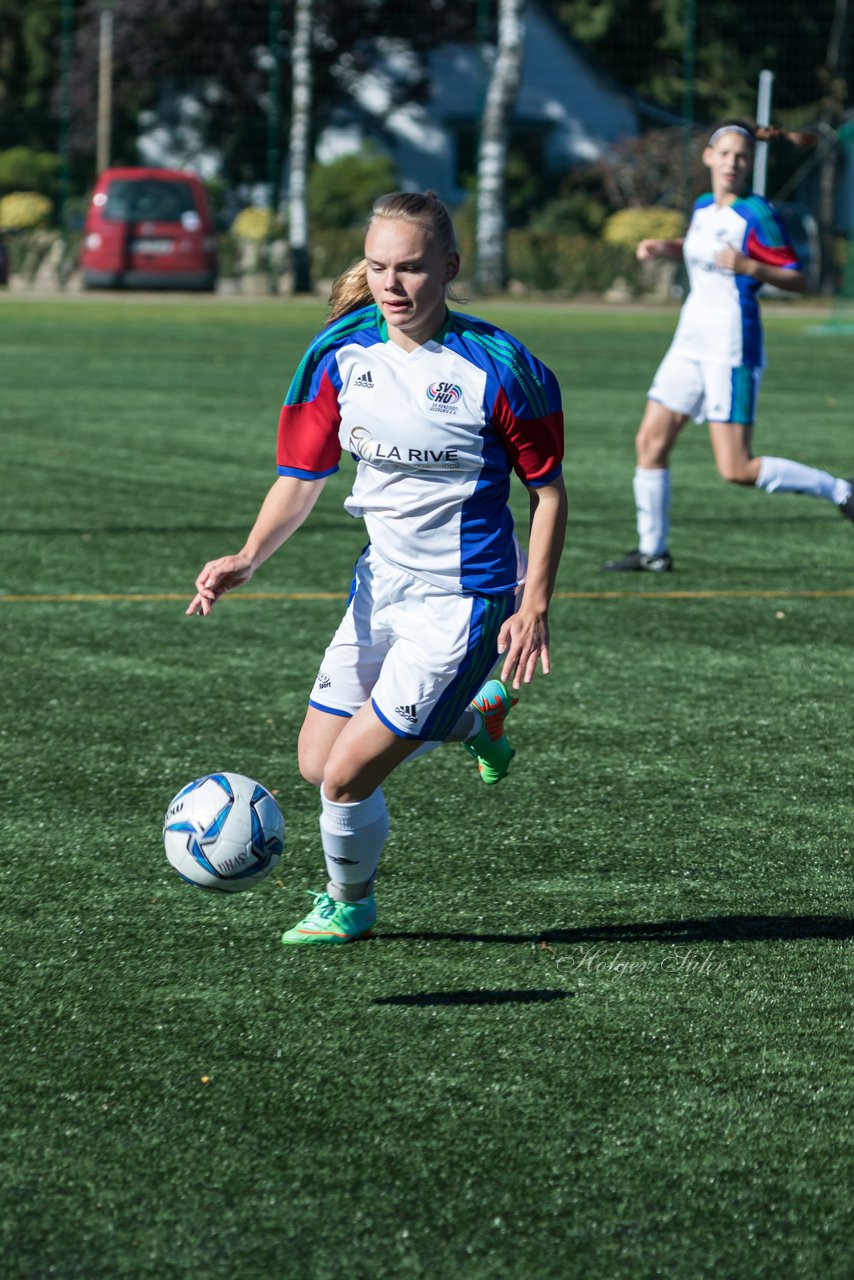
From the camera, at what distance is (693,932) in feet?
14.7

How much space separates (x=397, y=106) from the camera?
50625 millimetres

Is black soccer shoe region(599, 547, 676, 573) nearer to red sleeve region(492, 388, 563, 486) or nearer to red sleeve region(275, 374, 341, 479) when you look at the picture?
red sleeve region(275, 374, 341, 479)

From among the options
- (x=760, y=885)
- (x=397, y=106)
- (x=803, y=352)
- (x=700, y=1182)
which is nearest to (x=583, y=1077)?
(x=700, y=1182)

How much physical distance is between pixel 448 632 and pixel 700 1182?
1340 mm

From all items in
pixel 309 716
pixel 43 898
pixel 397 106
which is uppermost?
pixel 397 106

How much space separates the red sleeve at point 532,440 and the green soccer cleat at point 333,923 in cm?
106

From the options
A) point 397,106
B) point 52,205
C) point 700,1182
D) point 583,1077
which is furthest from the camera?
point 397,106

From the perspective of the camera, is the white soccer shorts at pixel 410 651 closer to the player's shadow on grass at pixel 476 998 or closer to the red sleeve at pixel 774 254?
the player's shadow on grass at pixel 476 998

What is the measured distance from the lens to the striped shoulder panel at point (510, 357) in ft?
13.2

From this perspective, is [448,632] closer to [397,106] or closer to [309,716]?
[309,716]

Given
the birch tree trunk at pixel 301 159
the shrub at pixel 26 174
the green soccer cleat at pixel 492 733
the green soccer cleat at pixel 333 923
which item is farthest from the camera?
the shrub at pixel 26 174

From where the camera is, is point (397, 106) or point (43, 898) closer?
point (43, 898)

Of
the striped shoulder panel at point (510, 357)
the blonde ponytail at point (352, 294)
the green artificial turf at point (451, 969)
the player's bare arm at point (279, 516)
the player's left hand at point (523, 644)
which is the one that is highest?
the blonde ponytail at point (352, 294)

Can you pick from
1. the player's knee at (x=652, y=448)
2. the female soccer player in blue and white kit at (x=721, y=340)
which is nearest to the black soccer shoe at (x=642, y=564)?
the female soccer player in blue and white kit at (x=721, y=340)
